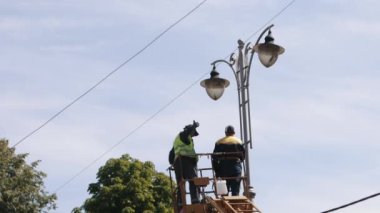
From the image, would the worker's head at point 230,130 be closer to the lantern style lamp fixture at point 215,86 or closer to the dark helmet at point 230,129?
the dark helmet at point 230,129

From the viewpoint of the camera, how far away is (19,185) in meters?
47.8

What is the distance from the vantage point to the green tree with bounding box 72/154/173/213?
4034cm

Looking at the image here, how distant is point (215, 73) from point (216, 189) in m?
2.29

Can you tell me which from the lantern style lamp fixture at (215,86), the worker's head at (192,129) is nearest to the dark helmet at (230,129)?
the lantern style lamp fixture at (215,86)

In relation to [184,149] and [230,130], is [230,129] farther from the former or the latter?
[184,149]

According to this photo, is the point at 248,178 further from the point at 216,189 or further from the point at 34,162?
the point at 34,162

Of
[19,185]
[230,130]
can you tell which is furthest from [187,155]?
[19,185]

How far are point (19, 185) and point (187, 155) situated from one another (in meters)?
32.8

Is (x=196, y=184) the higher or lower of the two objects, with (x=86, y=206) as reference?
lower

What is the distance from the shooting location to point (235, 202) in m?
16.1

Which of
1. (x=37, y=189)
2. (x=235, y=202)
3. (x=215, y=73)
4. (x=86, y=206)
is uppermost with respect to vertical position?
(x=37, y=189)

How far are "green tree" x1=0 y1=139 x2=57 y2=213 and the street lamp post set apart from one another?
3071 cm

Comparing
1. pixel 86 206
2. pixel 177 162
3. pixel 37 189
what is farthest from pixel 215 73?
pixel 37 189

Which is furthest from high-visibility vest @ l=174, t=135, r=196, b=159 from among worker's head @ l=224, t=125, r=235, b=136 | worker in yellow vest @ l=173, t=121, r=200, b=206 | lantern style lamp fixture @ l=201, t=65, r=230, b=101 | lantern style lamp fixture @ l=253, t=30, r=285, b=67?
lantern style lamp fixture @ l=253, t=30, r=285, b=67
